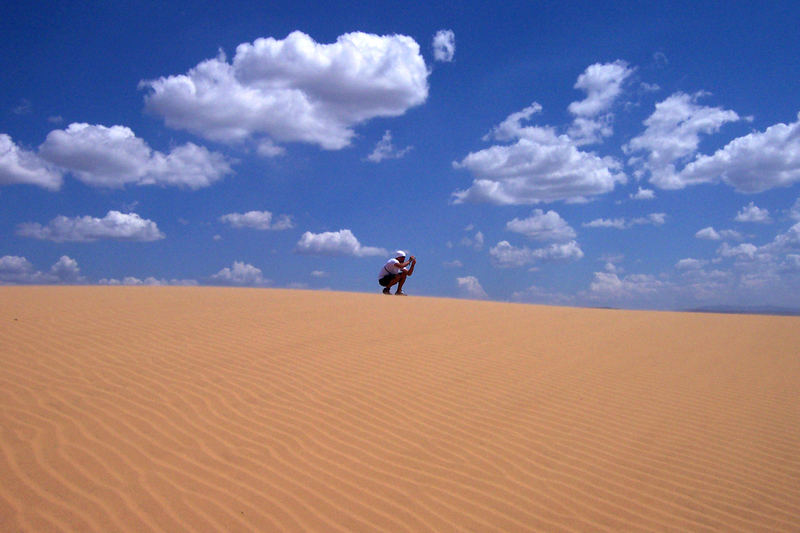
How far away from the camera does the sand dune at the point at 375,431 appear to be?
394 cm

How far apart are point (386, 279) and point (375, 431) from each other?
12751 mm

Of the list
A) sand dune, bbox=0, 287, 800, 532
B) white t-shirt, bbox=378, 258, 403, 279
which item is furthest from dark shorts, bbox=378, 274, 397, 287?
sand dune, bbox=0, 287, 800, 532

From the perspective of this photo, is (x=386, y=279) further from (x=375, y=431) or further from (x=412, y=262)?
(x=375, y=431)

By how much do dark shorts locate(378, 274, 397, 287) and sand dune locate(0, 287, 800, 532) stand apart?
25.8 feet

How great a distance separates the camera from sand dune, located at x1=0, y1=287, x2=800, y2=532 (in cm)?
394

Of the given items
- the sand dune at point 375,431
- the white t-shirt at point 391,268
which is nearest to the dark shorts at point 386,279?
the white t-shirt at point 391,268

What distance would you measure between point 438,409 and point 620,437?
2.01m

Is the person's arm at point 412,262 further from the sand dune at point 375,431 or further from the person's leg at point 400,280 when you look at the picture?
the sand dune at point 375,431

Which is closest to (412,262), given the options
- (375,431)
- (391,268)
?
(391,268)

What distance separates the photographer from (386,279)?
18.0 m

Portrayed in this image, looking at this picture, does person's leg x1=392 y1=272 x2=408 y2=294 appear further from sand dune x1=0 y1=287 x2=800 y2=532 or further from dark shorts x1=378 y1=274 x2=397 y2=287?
sand dune x1=0 y1=287 x2=800 y2=532

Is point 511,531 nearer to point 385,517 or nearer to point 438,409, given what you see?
point 385,517

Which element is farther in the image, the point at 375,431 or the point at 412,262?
the point at 412,262

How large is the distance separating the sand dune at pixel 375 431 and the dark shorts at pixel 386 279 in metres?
7.85
